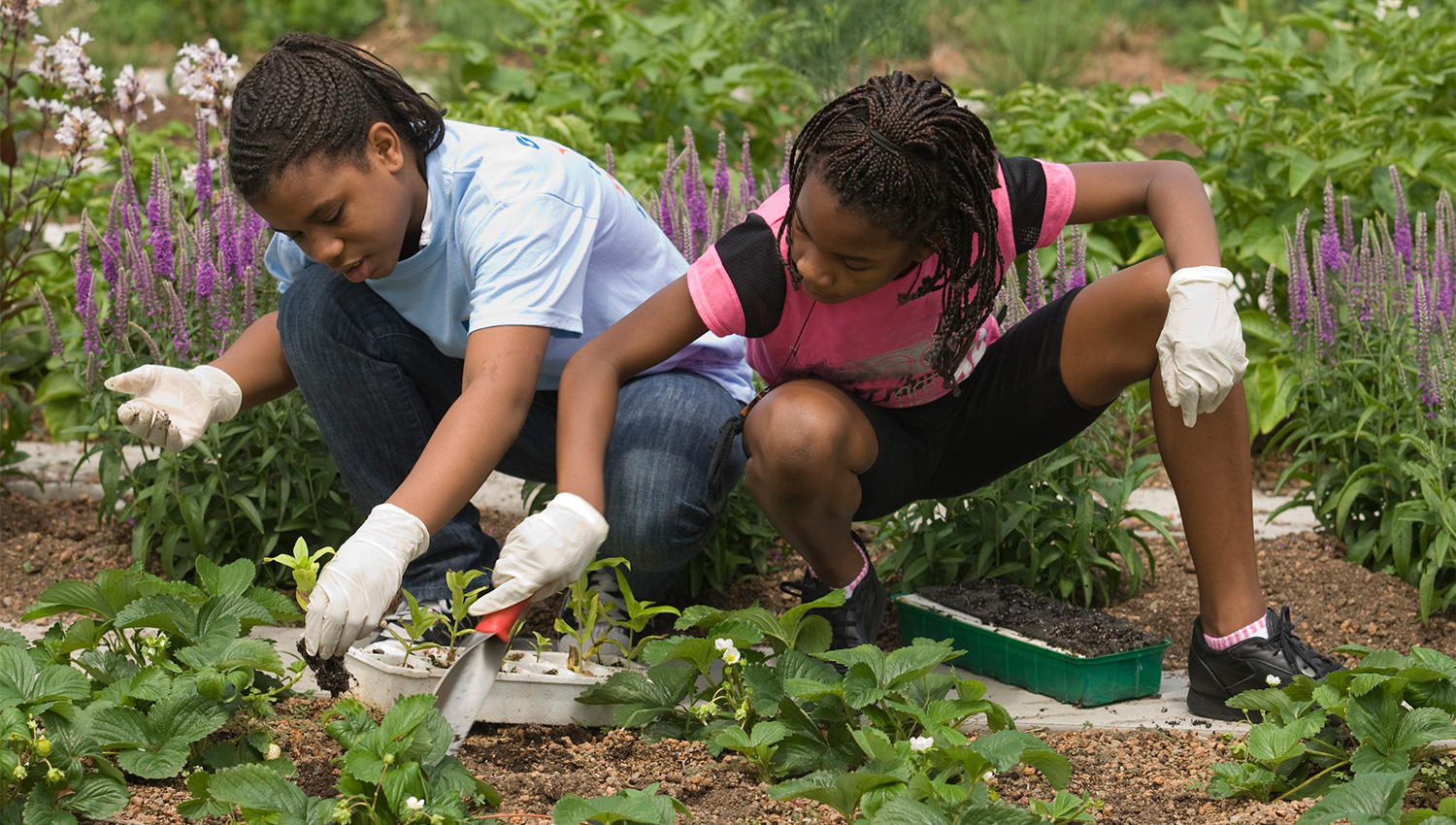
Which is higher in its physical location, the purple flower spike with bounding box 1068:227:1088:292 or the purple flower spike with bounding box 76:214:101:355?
the purple flower spike with bounding box 1068:227:1088:292

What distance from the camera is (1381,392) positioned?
2.70m

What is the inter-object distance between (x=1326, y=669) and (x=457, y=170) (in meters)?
1.63

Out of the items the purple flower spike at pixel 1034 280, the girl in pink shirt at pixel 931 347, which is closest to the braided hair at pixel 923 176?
the girl in pink shirt at pixel 931 347

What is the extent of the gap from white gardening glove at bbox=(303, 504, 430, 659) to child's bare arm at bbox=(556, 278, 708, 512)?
25 cm

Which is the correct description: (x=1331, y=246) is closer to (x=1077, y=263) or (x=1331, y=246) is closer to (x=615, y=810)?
(x=1077, y=263)

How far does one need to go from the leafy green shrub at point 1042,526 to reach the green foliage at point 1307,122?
3.99ft

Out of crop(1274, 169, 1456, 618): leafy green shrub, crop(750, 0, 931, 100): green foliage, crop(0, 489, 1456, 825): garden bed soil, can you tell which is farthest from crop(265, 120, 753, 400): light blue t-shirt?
crop(750, 0, 931, 100): green foliage

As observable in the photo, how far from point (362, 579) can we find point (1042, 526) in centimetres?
134

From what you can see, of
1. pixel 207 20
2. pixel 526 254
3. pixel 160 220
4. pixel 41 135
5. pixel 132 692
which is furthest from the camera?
pixel 207 20

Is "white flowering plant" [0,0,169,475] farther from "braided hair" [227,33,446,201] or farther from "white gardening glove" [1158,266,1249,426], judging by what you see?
"white gardening glove" [1158,266,1249,426]

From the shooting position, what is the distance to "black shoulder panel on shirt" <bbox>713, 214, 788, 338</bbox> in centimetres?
202

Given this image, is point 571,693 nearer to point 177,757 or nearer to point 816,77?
point 177,757

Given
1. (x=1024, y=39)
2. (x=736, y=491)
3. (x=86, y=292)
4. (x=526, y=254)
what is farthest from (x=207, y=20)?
(x=526, y=254)

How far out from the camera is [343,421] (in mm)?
2301
